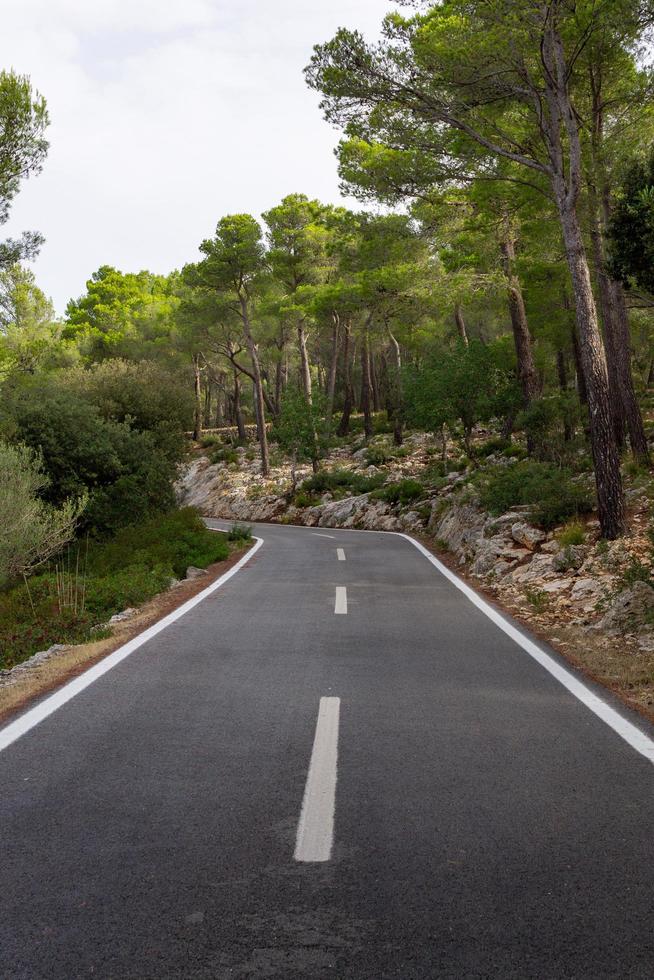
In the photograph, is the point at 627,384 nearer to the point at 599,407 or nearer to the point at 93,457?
the point at 599,407

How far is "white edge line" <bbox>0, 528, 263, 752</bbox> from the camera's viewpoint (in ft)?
16.6

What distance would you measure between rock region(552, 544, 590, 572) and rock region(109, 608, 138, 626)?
22.6 ft

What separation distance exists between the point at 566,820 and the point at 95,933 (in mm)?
2297

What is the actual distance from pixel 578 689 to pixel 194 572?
10.4 meters

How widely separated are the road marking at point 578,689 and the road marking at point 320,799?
79.6 inches

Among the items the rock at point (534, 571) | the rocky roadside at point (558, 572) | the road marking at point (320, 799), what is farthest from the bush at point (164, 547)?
the road marking at point (320, 799)

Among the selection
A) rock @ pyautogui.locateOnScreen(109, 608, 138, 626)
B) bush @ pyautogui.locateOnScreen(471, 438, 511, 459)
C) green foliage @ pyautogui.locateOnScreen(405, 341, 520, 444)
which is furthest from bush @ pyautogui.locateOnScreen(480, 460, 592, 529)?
bush @ pyautogui.locateOnScreen(471, 438, 511, 459)

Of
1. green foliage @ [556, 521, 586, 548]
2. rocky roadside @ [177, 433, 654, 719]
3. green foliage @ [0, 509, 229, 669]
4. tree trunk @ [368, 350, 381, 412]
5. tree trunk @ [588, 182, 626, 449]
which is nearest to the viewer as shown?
rocky roadside @ [177, 433, 654, 719]

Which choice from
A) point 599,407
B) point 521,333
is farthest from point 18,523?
point 521,333

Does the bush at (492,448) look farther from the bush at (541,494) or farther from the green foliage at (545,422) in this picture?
the bush at (541,494)

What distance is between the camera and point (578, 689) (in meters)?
6.10

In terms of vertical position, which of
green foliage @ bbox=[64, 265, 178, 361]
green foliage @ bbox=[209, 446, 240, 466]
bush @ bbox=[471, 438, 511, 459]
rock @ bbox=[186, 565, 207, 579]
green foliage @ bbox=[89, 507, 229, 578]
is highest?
green foliage @ bbox=[64, 265, 178, 361]

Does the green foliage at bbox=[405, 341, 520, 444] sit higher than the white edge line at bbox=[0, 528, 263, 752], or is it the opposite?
the green foliage at bbox=[405, 341, 520, 444]

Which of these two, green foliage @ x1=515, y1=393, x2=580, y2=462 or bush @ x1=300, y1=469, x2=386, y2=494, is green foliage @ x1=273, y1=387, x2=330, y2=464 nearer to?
bush @ x1=300, y1=469, x2=386, y2=494
